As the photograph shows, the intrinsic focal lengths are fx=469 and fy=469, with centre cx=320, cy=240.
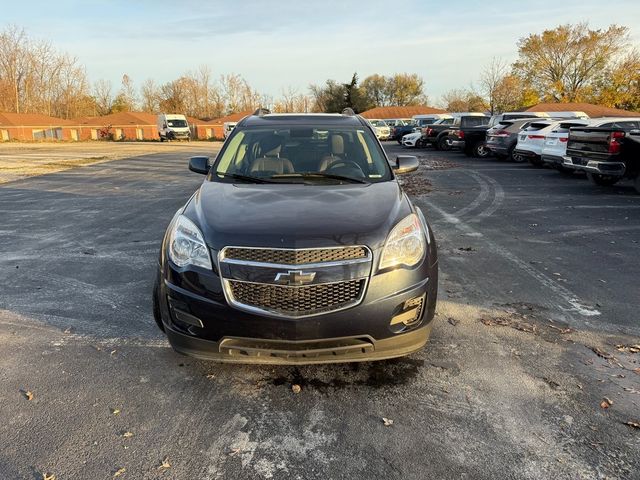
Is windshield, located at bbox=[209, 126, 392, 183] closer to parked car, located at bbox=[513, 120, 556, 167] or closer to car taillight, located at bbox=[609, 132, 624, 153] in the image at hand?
car taillight, located at bbox=[609, 132, 624, 153]

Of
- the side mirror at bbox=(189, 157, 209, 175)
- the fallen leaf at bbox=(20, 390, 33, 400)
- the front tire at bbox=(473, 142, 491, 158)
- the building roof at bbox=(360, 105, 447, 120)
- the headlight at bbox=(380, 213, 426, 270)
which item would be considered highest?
the building roof at bbox=(360, 105, 447, 120)

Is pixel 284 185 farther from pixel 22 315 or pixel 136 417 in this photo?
pixel 22 315

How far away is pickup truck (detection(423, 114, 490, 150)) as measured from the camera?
23.2 meters

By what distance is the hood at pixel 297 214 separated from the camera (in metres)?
2.82

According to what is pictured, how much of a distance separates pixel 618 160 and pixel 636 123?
183 inches

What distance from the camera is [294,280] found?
2699 millimetres

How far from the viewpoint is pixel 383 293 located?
9.14ft

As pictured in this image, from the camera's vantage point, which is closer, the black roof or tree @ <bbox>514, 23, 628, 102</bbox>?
the black roof

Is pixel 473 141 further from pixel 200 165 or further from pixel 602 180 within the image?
pixel 200 165

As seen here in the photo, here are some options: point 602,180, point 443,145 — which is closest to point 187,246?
point 602,180

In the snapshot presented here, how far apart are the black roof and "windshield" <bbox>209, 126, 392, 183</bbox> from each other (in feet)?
0.42

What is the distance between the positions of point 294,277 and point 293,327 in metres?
0.29

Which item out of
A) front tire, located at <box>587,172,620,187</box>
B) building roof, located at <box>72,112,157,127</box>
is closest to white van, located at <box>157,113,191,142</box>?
building roof, located at <box>72,112,157,127</box>

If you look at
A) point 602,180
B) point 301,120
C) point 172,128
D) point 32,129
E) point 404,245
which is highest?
point 32,129
